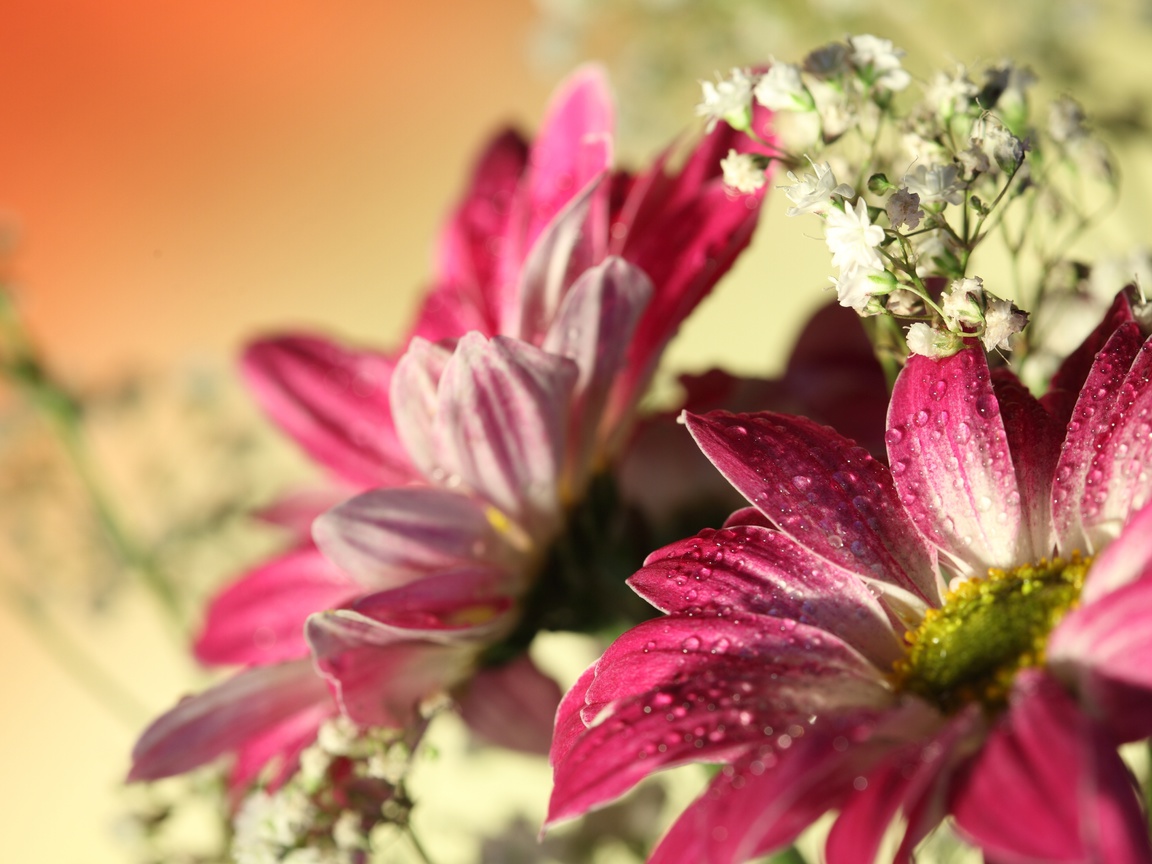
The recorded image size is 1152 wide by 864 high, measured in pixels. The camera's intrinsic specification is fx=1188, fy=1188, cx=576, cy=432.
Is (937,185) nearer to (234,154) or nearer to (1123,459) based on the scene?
(1123,459)

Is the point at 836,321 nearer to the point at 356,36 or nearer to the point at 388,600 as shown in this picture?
the point at 388,600

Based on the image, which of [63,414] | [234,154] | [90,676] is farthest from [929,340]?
[234,154]

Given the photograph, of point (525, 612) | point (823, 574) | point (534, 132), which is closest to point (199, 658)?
point (525, 612)

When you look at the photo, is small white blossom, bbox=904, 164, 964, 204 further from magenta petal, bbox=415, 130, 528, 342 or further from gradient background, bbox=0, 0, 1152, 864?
gradient background, bbox=0, 0, 1152, 864

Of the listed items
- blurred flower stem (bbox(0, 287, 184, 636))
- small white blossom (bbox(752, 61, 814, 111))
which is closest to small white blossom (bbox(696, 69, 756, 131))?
small white blossom (bbox(752, 61, 814, 111))

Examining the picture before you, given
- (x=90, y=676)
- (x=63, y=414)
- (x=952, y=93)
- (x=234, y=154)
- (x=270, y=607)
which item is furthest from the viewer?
(x=234, y=154)
